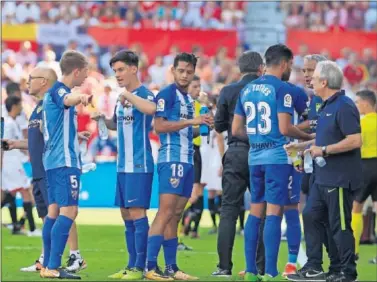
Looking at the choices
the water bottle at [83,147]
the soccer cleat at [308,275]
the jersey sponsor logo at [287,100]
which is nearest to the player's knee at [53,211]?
the water bottle at [83,147]

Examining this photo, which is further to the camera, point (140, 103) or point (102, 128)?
point (102, 128)

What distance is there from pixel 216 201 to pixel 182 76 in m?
7.52

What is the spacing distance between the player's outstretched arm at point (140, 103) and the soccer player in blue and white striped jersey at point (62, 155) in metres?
0.51

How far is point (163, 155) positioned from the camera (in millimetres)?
12047

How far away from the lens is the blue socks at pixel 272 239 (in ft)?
38.8

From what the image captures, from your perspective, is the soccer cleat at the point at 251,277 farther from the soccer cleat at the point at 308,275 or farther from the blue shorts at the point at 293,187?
the blue shorts at the point at 293,187

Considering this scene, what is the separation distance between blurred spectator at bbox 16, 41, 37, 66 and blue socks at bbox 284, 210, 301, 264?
18.0 meters

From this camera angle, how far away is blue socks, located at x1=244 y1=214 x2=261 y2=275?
12.0 meters

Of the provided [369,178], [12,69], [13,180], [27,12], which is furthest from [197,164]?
[27,12]

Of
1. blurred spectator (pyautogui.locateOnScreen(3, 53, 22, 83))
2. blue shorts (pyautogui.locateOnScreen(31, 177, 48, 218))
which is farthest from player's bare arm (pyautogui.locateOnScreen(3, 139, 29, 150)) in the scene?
blurred spectator (pyautogui.locateOnScreen(3, 53, 22, 83))

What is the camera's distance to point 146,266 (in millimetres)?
12039

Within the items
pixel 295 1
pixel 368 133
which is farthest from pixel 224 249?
pixel 295 1

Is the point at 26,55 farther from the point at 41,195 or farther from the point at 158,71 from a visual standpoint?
the point at 41,195

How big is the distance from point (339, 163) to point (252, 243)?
129cm
